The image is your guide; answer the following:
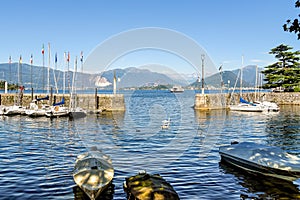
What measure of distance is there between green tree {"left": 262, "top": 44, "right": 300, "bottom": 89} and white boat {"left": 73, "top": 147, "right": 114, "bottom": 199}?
7377cm

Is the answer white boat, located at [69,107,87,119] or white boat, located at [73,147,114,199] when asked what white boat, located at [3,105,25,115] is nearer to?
white boat, located at [69,107,87,119]

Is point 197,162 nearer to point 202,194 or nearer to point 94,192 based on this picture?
point 202,194

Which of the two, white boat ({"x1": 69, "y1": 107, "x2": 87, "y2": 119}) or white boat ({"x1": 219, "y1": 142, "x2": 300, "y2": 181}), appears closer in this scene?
white boat ({"x1": 219, "y1": 142, "x2": 300, "y2": 181})

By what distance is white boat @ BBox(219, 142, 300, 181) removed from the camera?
15.1 metres

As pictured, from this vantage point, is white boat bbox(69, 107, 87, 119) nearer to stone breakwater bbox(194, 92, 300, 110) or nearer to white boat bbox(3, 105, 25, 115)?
white boat bbox(3, 105, 25, 115)

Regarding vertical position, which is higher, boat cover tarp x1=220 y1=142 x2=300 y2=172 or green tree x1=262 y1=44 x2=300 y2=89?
green tree x1=262 y1=44 x2=300 y2=89

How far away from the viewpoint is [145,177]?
13.4 m

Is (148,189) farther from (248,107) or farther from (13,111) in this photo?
(248,107)

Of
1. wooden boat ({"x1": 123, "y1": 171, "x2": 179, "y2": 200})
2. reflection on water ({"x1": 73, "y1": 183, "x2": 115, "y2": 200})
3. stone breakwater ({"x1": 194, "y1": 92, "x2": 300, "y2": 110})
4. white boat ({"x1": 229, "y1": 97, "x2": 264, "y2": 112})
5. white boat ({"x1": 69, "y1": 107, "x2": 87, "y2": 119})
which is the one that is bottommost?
reflection on water ({"x1": 73, "y1": 183, "x2": 115, "y2": 200})

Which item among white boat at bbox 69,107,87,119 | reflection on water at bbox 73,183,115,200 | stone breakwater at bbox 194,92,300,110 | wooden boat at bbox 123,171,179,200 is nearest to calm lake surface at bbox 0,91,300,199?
reflection on water at bbox 73,183,115,200

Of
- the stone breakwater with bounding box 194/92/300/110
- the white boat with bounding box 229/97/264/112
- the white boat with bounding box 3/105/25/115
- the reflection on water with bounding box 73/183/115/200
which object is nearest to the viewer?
the reflection on water with bounding box 73/183/115/200

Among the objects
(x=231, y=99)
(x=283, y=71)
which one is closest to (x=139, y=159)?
(x=231, y=99)

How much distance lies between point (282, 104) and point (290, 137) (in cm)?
4920

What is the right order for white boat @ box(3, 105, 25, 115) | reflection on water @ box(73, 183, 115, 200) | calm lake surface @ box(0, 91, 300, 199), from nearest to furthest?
reflection on water @ box(73, 183, 115, 200) → calm lake surface @ box(0, 91, 300, 199) → white boat @ box(3, 105, 25, 115)
